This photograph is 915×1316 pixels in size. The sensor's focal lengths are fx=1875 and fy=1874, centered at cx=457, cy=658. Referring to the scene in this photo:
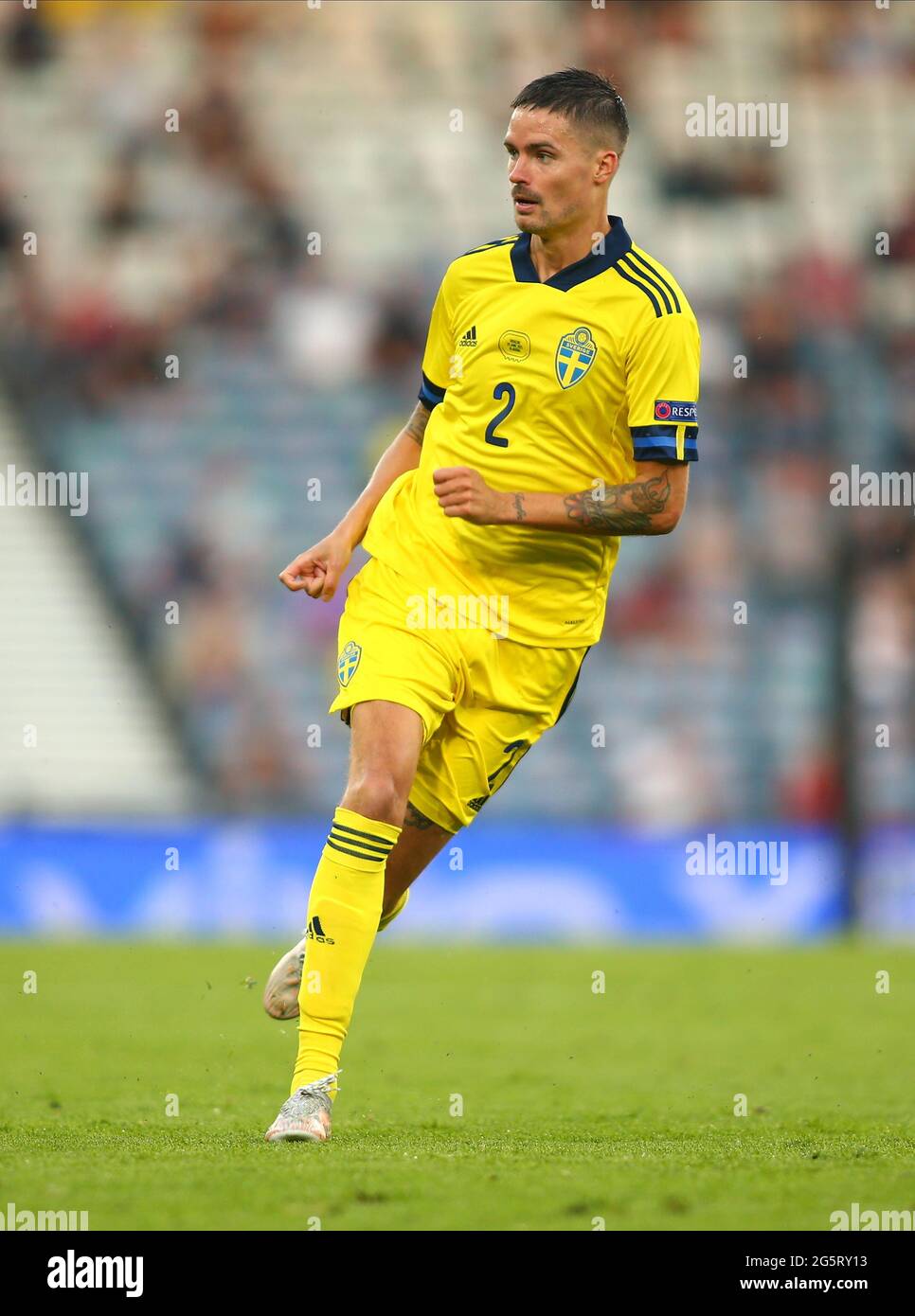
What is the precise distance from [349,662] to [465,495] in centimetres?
59

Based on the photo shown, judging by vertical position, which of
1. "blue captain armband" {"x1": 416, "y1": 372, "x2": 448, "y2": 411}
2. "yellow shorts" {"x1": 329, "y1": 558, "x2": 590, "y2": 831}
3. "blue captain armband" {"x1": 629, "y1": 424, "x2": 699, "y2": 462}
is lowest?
"yellow shorts" {"x1": 329, "y1": 558, "x2": 590, "y2": 831}

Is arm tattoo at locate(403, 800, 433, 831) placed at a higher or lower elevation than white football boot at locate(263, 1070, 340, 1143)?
higher

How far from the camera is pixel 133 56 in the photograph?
15578mm

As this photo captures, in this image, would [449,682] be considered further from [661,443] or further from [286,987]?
[286,987]

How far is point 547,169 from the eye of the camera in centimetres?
502

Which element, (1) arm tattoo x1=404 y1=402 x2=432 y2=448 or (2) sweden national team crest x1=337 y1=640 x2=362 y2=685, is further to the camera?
(1) arm tattoo x1=404 y1=402 x2=432 y2=448

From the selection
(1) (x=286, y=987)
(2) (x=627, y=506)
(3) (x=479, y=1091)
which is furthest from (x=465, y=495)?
(3) (x=479, y=1091)

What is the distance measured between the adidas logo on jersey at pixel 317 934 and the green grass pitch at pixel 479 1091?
0.51m

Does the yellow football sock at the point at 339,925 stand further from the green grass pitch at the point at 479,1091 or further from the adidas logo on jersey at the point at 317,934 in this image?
the green grass pitch at the point at 479,1091

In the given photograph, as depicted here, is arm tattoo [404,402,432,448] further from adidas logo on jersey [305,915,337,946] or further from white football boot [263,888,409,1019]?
adidas logo on jersey [305,915,337,946]

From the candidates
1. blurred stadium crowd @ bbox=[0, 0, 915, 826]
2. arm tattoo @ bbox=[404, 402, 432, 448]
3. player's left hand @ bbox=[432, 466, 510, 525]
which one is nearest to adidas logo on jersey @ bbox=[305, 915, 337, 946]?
player's left hand @ bbox=[432, 466, 510, 525]

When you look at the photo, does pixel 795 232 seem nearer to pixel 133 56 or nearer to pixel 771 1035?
pixel 133 56

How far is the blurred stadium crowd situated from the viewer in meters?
Answer: 13.7
